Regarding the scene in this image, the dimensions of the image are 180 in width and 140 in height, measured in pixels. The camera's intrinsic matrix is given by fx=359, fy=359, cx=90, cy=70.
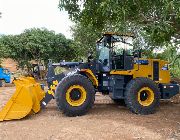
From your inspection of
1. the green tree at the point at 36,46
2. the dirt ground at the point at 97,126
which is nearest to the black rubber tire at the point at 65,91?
the dirt ground at the point at 97,126

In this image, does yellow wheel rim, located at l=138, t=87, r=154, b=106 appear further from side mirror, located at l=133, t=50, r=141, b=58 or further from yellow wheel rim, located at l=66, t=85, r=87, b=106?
yellow wheel rim, located at l=66, t=85, r=87, b=106

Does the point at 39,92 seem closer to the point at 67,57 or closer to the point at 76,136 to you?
the point at 76,136

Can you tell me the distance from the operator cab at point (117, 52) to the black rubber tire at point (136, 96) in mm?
656

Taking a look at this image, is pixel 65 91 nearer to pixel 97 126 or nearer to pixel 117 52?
pixel 97 126

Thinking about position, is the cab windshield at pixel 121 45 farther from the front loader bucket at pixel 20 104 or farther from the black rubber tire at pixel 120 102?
the front loader bucket at pixel 20 104

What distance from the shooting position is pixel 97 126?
924cm

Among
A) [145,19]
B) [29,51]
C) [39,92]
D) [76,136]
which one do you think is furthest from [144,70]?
[29,51]

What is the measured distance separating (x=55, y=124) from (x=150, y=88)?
357cm

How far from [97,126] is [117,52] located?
3446mm

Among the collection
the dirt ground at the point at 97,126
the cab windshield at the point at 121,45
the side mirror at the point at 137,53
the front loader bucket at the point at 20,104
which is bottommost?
the dirt ground at the point at 97,126

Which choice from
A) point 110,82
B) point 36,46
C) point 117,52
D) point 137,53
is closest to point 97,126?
point 110,82

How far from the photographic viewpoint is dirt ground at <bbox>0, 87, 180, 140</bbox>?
8.34 metres

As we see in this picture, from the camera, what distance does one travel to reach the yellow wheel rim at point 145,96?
1145 centimetres

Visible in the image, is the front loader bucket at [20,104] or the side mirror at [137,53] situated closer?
the front loader bucket at [20,104]
